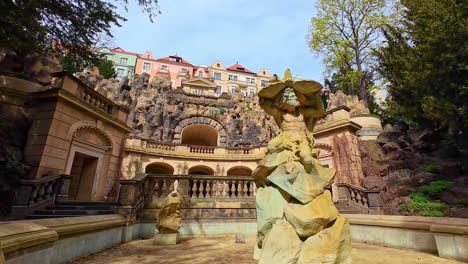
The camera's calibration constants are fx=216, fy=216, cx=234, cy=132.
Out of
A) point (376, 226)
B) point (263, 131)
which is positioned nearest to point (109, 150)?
point (376, 226)

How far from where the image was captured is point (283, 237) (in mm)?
2768

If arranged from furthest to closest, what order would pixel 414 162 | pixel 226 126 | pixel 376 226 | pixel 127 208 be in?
pixel 226 126, pixel 414 162, pixel 127 208, pixel 376 226

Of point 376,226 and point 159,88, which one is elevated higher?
point 159,88

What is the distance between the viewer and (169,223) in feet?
18.9

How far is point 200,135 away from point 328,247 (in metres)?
26.6

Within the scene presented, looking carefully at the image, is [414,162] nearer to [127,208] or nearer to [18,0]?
[127,208]

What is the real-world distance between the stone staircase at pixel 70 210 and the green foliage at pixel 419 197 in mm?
11948

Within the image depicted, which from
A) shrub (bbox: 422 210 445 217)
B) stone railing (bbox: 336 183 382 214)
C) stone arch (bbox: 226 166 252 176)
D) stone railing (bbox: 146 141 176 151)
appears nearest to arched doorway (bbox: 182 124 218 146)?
stone arch (bbox: 226 166 252 176)

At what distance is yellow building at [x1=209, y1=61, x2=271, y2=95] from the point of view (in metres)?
50.9

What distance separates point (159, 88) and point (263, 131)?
49.8 ft

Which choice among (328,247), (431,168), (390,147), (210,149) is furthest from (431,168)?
(210,149)

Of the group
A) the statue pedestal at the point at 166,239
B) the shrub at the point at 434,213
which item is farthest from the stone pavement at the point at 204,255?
the shrub at the point at 434,213

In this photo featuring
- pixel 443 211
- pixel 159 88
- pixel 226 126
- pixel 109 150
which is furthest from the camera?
pixel 159 88

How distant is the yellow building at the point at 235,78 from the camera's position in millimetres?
50875
